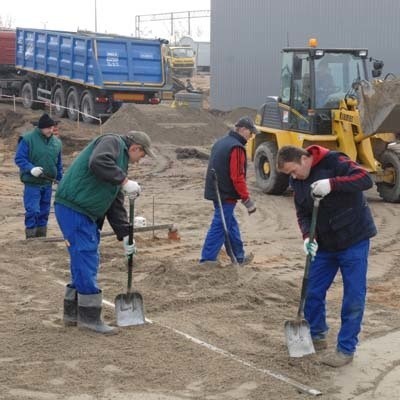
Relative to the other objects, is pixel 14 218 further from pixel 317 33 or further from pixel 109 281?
pixel 317 33

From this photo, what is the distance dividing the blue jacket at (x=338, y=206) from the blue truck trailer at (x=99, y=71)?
18773 millimetres

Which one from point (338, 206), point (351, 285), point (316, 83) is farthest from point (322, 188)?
point (316, 83)

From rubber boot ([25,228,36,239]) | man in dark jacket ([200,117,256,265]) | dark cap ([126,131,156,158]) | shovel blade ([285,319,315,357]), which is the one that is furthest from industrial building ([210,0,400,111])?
shovel blade ([285,319,315,357])

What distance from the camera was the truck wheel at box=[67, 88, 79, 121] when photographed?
25.8 metres

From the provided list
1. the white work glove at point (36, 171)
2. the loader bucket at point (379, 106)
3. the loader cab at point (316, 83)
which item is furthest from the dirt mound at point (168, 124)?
the white work glove at point (36, 171)

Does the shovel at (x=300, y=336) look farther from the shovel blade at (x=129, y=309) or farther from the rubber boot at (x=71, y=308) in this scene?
the rubber boot at (x=71, y=308)

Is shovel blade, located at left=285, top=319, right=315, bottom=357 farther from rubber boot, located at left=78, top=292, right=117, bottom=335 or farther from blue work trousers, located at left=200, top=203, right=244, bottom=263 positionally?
blue work trousers, located at left=200, top=203, right=244, bottom=263

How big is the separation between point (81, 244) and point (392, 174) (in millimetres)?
8468

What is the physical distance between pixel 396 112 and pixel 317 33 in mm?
16049

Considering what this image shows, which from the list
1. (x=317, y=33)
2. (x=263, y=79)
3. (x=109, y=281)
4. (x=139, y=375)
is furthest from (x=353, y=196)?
(x=263, y=79)

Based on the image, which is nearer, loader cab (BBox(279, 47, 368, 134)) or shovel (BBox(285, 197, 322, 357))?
Result: shovel (BBox(285, 197, 322, 357))

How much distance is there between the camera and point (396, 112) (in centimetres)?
1284

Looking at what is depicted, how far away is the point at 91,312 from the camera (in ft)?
22.0

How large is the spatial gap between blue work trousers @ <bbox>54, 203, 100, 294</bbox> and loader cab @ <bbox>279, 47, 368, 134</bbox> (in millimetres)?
8000
